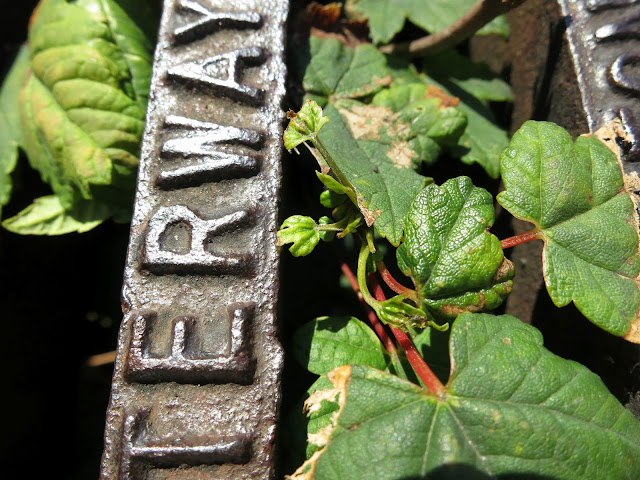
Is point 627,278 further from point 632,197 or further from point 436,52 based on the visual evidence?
point 436,52

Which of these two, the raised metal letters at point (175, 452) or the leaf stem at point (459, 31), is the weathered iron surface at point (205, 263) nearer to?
the raised metal letters at point (175, 452)

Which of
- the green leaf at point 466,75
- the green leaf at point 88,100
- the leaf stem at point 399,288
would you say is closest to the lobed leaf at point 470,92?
the green leaf at point 466,75

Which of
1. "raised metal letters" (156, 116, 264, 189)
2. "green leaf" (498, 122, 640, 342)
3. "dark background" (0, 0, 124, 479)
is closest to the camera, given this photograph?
"green leaf" (498, 122, 640, 342)

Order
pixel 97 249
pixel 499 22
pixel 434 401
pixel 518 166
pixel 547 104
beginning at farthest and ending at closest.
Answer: pixel 97 249
pixel 499 22
pixel 547 104
pixel 518 166
pixel 434 401

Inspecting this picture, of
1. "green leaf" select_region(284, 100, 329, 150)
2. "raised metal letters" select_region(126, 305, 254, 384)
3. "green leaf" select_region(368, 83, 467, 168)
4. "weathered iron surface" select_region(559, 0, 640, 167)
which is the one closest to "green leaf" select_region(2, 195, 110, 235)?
"raised metal letters" select_region(126, 305, 254, 384)

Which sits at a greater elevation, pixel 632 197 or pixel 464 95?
pixel 464 95

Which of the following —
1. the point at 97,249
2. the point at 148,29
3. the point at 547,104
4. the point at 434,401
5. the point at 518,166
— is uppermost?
the point at 148,29

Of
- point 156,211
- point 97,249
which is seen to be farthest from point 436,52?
point 97,249

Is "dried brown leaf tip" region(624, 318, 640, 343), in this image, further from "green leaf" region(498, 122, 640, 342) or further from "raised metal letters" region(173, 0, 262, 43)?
"raised metal letters" region(173, 0, 262, 43)
